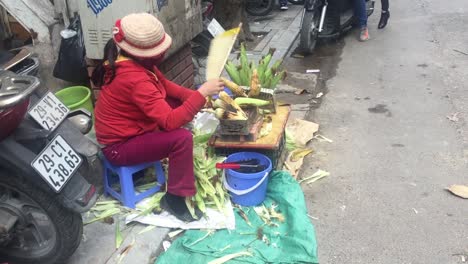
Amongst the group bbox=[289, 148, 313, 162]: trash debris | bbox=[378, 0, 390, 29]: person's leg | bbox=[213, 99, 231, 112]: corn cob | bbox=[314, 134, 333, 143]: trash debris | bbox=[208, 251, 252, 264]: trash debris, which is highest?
bbox=[213, 99, 231, 112]: corn cob

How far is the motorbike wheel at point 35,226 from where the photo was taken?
8.39 ft

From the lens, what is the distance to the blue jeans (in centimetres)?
721

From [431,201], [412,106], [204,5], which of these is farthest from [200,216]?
[204,5]

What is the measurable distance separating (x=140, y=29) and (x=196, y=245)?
1.41 m

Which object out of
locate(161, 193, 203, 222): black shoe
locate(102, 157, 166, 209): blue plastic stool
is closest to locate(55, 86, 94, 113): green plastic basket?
locate(102, 157, 166, 209): blue plastic stool

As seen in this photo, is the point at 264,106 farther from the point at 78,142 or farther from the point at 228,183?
the point at 78,142

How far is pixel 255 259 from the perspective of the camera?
9.71 feet

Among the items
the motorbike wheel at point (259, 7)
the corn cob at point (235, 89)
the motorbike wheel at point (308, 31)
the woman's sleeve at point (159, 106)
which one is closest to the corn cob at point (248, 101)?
the corn cob at point (235, 89)

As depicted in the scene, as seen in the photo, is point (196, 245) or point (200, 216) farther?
point (200, 216)

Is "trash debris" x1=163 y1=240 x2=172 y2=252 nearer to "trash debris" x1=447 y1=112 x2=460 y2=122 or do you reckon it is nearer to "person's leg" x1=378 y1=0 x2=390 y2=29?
"trash debris" x1=447 y1=112 x2=460 y2=122

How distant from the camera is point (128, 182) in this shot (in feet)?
10.8

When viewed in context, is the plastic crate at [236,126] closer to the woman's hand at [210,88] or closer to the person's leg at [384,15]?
the woman's hand at [210,88]

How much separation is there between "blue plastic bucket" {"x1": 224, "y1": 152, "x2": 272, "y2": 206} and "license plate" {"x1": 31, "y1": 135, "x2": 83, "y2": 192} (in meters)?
1.12

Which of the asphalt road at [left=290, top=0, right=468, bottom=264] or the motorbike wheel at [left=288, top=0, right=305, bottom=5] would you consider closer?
the asphalt road at [left=290, top=0, right=468, bottom=264]
